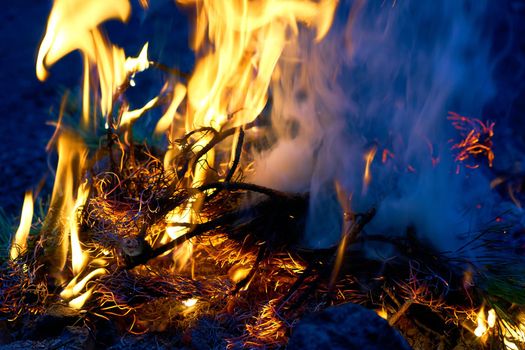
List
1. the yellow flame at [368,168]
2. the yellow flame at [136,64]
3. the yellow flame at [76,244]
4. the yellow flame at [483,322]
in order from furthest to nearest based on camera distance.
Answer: the yellow flame at [136,64] < the yellow flame at [368,168] < the yellow flame at [76,244] < the yellow flame at [483,322]

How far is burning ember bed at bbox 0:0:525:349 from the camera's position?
1.77m

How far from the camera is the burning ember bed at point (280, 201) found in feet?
5.82

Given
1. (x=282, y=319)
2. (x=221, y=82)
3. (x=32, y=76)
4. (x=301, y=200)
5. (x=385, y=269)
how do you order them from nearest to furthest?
(x=282, y=319) < (x=385, y=269) < (x=301, y=200) < (x=221, y=82) < (x=32, y=76)

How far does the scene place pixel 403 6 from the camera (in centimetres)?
223

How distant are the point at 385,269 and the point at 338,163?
426 mm

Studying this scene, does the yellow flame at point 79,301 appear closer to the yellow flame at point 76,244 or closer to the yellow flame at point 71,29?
the yellow flame at point 76,244

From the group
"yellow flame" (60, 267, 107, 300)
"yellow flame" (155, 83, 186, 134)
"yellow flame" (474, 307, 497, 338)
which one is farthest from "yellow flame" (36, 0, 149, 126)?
"yellow flame" (474, 307, 497, 338)

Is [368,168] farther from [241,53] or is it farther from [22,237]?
[22,237]

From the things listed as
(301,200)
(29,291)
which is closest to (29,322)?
(29,291)

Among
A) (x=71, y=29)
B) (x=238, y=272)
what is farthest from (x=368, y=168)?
(x=71, y=29)

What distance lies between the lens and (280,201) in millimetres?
1948

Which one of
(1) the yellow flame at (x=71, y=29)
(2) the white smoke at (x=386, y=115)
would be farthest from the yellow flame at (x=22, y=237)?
(2) the white smoke at (x=386, y=115)

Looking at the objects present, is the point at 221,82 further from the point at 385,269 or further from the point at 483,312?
the point at 483,312

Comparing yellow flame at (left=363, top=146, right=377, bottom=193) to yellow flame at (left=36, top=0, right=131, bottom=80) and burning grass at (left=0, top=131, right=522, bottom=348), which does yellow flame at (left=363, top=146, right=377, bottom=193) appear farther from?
yellow flame at (left=36, top=0, right=131, bottom=80)
